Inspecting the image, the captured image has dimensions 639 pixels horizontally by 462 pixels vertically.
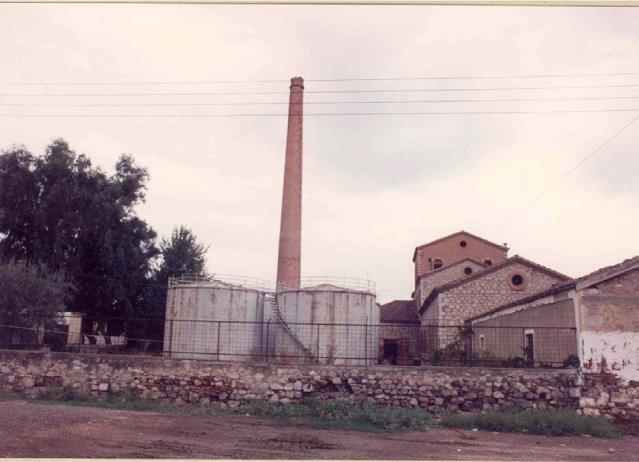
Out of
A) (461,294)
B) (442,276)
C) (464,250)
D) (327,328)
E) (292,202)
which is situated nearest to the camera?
(327,328)

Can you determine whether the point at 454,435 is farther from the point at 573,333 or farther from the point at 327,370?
the point at 573,333

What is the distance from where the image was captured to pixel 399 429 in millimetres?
13086

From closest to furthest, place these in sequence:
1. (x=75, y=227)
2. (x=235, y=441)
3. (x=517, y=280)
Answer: (x=235, y=441) < (x=517, y=280) < (x=75, y=227)

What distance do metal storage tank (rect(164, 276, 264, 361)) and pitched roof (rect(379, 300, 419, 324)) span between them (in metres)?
19.6

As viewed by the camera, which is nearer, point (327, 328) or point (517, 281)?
point (327, 328)

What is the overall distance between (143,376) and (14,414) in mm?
4107

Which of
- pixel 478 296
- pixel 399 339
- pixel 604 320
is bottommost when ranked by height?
pixel 399 339

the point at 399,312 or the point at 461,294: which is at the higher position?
the point at 461,294

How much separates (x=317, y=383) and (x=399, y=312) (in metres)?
28.3

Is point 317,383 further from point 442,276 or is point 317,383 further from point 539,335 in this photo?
point 442,276

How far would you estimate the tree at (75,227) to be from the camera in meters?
33.0

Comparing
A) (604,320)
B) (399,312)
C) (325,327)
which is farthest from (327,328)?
(399,312)

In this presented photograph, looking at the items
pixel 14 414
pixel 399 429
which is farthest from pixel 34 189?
pixel 399 429

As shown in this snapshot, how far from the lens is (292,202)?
2986 centimetres
